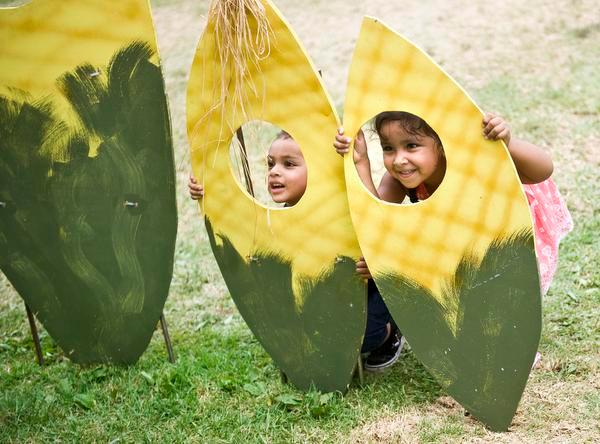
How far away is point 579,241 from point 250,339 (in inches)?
76.7

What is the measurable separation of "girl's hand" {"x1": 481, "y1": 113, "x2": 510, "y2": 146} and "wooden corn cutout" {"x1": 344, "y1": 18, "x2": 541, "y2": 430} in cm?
2

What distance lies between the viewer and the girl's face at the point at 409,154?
9.47ft

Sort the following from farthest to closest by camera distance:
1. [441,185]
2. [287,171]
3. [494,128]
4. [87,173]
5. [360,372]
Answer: [87,173], [360,372], [287,171], [441,185], [494,128]

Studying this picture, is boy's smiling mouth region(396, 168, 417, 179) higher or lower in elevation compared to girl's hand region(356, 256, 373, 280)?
higher

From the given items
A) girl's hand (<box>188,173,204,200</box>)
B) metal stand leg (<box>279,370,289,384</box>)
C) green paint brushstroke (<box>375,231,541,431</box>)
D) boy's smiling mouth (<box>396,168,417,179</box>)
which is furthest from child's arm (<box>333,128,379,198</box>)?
metal stand leg (<box>279,370,289,384</box>)

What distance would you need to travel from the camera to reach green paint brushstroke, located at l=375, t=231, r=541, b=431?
2715mm

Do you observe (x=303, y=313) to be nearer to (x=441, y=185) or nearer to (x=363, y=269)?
(x=363, y=269)

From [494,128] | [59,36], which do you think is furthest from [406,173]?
[59,36]

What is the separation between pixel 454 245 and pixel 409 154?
0.38m

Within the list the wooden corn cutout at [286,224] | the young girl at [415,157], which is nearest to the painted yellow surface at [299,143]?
the wooden corn cutout at [286,224]

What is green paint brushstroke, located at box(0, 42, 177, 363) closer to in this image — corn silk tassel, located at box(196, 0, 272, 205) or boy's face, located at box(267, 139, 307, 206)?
corn silk tassel, located at box(196, 0, 272, 205)

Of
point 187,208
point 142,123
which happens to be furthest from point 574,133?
point 142,123

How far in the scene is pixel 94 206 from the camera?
3.41m

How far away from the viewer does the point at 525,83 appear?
6.98 metres
